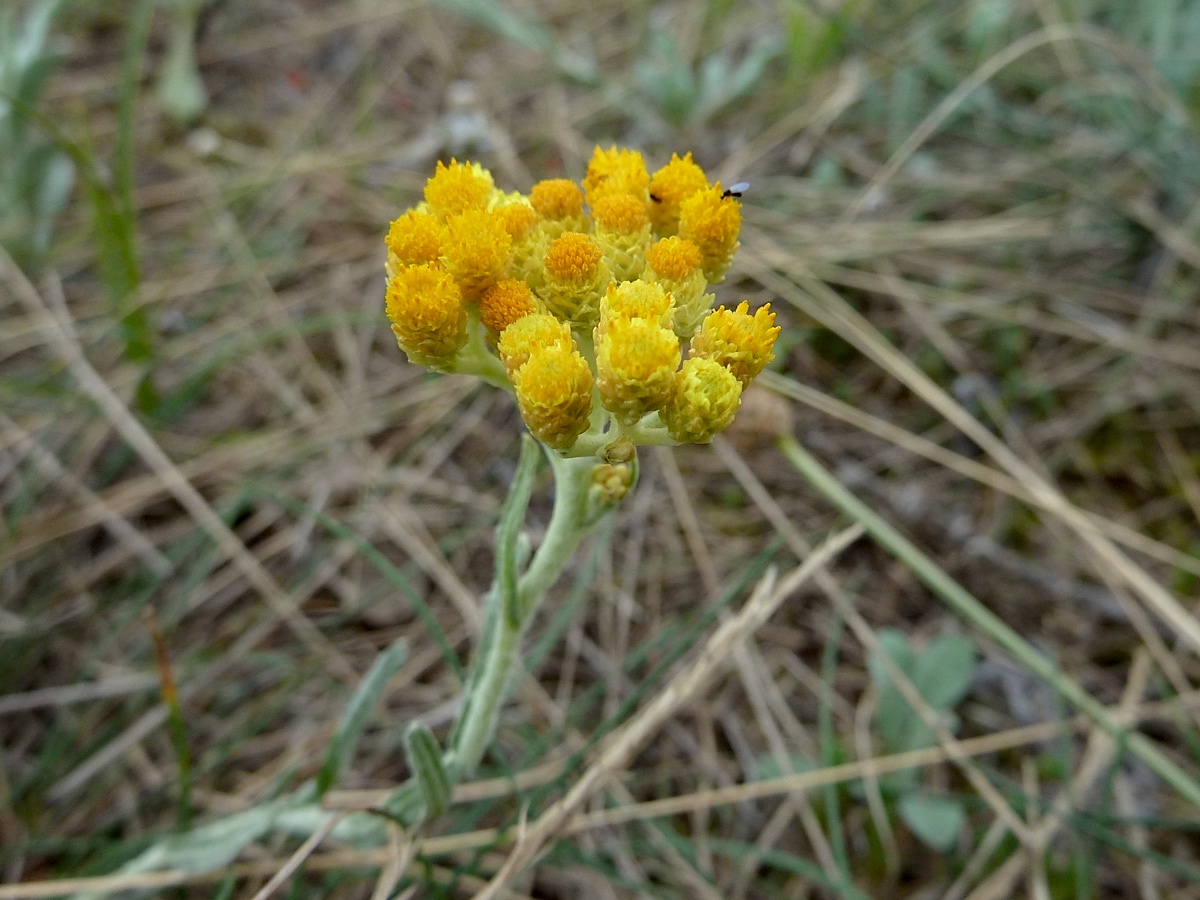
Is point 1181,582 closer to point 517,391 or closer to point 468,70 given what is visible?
point 517,391

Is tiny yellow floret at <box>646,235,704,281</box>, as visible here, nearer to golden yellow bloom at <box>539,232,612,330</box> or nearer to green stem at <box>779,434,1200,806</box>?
Answer: golden yellow bloom at <box>539,232,612,330</box>

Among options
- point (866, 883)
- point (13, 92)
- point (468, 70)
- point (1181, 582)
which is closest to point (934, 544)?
point (1181, 582)

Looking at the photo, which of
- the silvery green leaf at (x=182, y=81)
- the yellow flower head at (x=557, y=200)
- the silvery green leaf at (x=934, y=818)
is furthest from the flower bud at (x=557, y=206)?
the silvery green leaf at (x=182, y=81)

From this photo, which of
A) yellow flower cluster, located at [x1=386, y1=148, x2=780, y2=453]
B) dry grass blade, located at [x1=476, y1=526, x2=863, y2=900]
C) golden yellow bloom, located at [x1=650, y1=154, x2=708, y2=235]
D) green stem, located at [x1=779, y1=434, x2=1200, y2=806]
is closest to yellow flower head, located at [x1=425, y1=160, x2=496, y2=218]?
yellow flower cluster, located at [x1=386, y1=148, x2=780, y2=453]

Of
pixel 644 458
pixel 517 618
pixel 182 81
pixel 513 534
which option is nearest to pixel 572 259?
pixel 513 534

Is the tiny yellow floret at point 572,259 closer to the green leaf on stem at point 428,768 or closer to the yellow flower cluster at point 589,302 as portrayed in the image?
the yellow flower cluster at point 589,302

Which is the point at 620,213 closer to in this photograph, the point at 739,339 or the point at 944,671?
the point at 739,339
